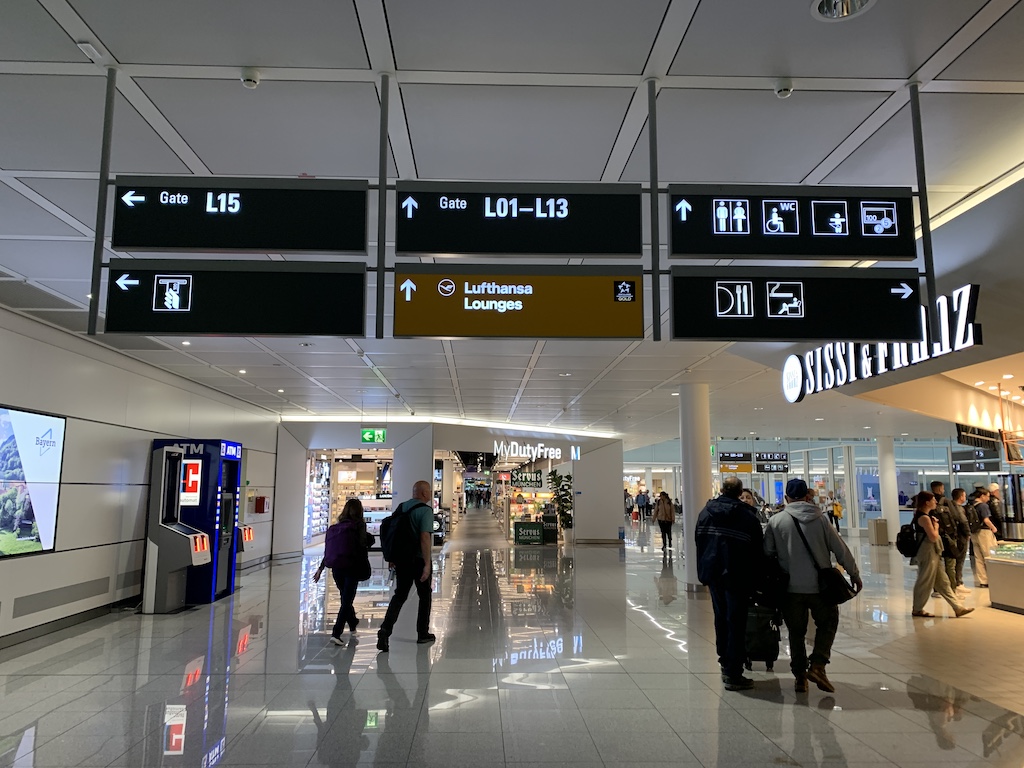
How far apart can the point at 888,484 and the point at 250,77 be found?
2214 centimetres

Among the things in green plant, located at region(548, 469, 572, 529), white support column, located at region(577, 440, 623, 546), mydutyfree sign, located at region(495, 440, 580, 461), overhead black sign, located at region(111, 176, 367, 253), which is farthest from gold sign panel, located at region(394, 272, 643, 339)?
green plant, located at region(548, 469, 572, 529)

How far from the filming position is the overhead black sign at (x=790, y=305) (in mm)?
3262

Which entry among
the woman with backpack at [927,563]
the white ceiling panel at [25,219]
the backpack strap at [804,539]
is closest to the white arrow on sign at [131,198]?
the white ceiling panel at [25,219]

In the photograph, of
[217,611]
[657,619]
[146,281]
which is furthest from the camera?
[217,611]

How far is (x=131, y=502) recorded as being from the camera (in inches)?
372

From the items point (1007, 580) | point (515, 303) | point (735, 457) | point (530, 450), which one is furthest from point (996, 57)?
point (735, 457)

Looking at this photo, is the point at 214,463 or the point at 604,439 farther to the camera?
the point at 604,439

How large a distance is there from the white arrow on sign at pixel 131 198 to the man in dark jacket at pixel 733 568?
4259 millimetres

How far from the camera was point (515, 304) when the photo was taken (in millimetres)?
3232

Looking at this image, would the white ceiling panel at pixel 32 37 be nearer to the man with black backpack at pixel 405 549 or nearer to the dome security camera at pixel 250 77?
the dome security camera at pixel 250 77

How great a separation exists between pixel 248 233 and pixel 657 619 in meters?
6.71

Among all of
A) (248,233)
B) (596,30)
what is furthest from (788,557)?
(248,233)

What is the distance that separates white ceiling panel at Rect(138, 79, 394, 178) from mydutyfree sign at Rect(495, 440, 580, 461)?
15149mm

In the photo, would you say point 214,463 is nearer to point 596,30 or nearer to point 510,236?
point 510,236
